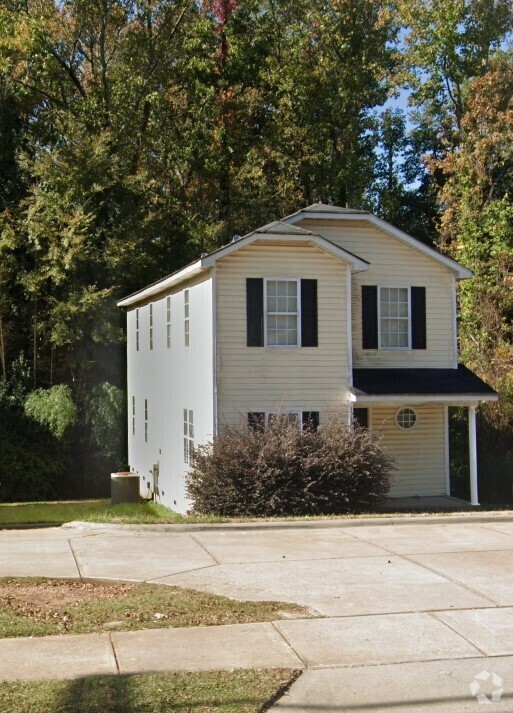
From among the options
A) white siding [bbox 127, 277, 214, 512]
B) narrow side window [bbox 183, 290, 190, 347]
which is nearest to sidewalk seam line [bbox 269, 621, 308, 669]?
white siding [bbox 127, 277, 214, 512]

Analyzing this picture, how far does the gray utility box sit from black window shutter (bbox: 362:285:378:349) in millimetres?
8231

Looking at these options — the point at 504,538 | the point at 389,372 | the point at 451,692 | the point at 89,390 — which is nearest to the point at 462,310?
the point at 389,372

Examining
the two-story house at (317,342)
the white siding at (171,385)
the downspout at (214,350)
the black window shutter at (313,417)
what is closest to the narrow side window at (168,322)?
the two-story house at (317,342)

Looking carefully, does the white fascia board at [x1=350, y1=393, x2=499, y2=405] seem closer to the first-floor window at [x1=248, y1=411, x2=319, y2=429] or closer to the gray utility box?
the first-floor window at [x1=248, y1=411, x2=319, y2=429]

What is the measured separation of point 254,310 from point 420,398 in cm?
444

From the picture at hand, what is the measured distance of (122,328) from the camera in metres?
33.5

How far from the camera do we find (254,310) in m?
20.0

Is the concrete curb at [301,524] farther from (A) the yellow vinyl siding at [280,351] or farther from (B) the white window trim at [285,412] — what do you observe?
(A) the yellow vinyl siding at [280,351]

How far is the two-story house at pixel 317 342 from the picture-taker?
19984 mm

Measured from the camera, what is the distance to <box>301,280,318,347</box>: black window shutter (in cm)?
2027

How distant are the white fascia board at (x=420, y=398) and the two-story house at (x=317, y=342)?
0.10ft

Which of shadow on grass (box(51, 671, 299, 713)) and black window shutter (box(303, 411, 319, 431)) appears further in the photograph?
black window shutter (box(303, 411, 319, 431))

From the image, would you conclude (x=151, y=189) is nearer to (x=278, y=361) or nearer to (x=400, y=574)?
(x=278, y=361)

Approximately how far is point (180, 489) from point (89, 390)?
32.6ft
